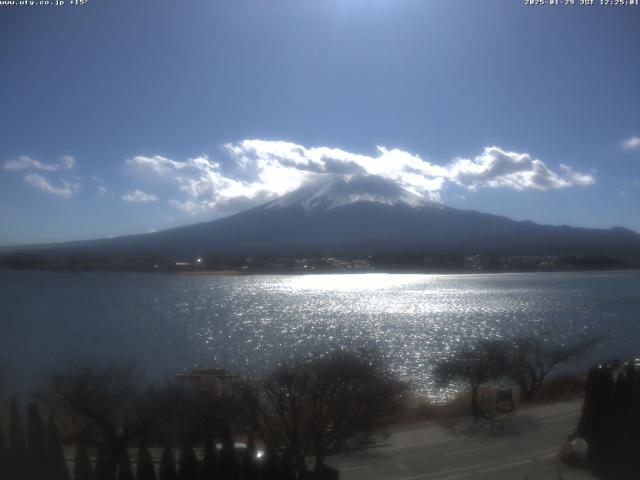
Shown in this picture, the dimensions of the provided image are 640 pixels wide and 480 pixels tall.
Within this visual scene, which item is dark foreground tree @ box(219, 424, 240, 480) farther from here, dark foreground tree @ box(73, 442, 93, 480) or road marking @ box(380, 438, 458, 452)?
road marking @ box(380, 438, 458, 452)

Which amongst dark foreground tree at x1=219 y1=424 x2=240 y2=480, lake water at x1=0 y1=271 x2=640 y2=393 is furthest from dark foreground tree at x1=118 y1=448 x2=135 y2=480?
lake water at x1=0 y1=271 x2=640 y2=393

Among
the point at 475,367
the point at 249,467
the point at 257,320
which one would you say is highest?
the point at 249,467

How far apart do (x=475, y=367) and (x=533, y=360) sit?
2011mm

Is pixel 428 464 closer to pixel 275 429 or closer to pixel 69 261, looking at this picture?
pixel 275 429

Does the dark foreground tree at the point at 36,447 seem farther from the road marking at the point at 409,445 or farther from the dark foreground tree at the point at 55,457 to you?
the road marking at the point at 409,445

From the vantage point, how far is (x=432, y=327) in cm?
1752

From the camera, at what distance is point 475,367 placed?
31.4 feet

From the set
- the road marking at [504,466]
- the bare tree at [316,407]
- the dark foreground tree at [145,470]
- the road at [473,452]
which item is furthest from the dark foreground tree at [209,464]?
the road marking at [504,466]

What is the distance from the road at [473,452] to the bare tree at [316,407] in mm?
320

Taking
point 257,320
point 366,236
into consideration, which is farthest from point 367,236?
point 257,320

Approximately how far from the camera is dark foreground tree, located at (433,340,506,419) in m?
9.53

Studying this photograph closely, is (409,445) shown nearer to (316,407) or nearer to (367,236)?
(316,407)

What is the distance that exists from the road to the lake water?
123 inches

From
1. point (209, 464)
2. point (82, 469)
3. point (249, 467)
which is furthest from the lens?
point (249, 467)
